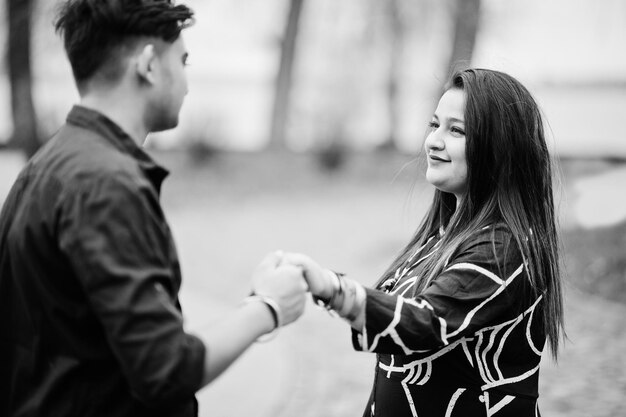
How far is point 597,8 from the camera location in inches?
414

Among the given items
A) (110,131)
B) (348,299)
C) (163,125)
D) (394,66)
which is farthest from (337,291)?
(394,66)

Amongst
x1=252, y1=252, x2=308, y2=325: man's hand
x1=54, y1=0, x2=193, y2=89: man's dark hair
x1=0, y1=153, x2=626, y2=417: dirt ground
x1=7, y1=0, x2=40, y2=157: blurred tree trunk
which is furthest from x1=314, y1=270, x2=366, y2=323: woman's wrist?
x1=7, y1=0, x2=40, y2=157: blurred tree trunk

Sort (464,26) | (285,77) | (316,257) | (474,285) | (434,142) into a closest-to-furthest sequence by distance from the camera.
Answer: (474,285)
(434,142)
(316,257)
(464,26)
(285,77)

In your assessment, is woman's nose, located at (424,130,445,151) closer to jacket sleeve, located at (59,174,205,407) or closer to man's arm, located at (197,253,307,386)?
man's arm, located at (197,253,307,386)

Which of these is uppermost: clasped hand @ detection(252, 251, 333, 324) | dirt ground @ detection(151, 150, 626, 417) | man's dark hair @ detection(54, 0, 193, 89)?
man's dark hair @ detection(54, 0, 193, 89)

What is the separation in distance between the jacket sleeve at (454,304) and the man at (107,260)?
0.33 meters

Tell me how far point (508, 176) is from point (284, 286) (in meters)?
1.00

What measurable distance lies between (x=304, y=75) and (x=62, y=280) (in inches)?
864

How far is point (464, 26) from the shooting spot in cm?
1543

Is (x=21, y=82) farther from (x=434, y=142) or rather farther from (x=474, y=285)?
(x=474, y=285)

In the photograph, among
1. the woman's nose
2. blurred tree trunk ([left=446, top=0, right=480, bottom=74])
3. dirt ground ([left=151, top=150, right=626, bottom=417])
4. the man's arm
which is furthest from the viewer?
blurred tree trunk ([left=446, top=0, right=480, bottom=74])

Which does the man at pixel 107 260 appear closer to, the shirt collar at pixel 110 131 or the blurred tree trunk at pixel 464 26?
the shirt collar at pixel 110 131

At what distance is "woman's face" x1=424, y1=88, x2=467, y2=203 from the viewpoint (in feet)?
8.24

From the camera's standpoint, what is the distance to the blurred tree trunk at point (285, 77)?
1667 centimetres
